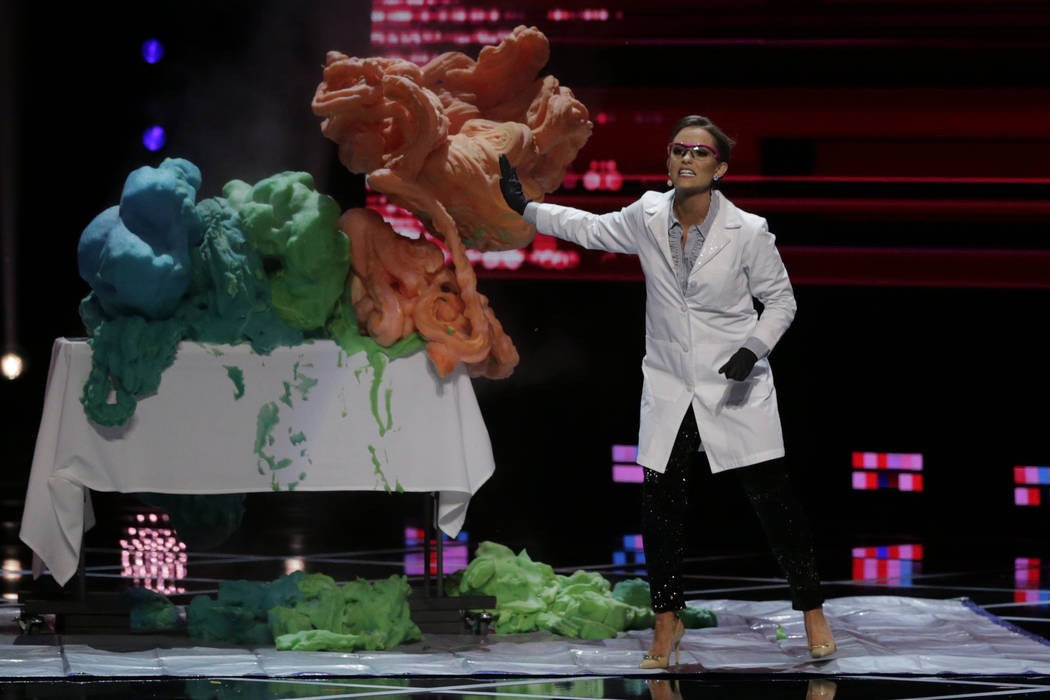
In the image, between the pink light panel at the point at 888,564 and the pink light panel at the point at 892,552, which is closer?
the pink light panel at the point at 888,564

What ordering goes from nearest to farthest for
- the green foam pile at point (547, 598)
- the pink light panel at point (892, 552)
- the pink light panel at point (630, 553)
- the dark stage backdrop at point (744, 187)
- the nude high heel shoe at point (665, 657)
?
the nude high heel shoe at point (665, 657)
the green foam pile at point (547, 598)
the pink light panel at point (630, 553)
the pink light panel at point (892, 552)
the dark stage backdrop at point (744, 187)

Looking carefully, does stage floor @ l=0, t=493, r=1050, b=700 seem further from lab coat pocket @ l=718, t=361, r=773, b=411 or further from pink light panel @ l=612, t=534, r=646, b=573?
lab coat pocket @ l=718, t=361, r=773, b=411

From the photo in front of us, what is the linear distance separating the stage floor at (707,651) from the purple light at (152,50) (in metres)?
2.33

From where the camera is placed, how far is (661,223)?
4043 millimetres

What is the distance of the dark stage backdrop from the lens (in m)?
6.65

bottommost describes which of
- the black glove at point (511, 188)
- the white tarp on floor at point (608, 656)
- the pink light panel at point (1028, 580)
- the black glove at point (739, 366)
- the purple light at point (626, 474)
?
the white tarp on floor at point (608, 656)

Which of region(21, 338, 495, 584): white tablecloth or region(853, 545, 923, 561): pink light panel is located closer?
region(21, 338, 495, 584): white tablecloth

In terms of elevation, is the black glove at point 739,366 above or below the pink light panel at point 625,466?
above

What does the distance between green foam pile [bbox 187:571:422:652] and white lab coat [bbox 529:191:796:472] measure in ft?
2.69

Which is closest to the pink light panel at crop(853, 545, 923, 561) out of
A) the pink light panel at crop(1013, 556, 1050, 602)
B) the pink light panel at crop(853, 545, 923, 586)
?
the pink light panel at crop(853, 545, 923, 586)

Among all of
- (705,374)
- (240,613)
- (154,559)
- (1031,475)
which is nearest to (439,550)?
(240,613)

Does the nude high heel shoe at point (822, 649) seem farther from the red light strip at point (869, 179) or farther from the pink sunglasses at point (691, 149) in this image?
the red light strip at point (869, 179)

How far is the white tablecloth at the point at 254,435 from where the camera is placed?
425 centimetres

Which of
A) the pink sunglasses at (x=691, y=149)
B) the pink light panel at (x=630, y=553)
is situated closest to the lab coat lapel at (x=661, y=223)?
the pink sunglasses at (x=691, y=149)
